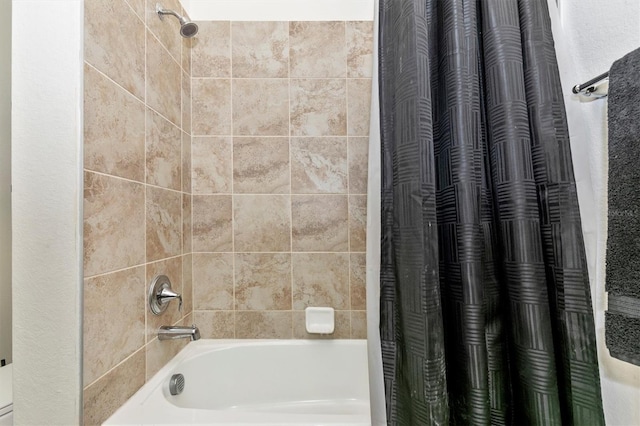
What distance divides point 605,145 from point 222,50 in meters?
1.53

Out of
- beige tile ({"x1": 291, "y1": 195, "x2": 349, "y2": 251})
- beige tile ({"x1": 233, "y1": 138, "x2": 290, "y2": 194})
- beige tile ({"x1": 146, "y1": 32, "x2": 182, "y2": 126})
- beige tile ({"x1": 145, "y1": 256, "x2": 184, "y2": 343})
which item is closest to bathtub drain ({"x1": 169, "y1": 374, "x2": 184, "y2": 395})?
beige tile ({"x1": 145, "y1": 256, "x2": 184, "y2": 343})

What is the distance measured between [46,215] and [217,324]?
940mm

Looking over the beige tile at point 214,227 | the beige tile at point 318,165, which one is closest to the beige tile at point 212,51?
the beige tile at point 318,165

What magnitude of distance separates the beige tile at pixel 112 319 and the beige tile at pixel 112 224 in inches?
1.6

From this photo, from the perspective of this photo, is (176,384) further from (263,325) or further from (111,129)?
(111,129)

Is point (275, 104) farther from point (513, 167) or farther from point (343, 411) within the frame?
point (343, 411)

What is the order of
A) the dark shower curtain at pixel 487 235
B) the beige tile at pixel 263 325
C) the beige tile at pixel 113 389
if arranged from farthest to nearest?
the beige tile at pixel 263 325 → the beige tile at pixel 113 389 → the dark shower curtain at pixel 487 235

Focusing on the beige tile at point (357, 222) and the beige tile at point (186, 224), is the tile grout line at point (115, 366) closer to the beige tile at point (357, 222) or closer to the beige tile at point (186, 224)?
the beige tile at point (186, 224)

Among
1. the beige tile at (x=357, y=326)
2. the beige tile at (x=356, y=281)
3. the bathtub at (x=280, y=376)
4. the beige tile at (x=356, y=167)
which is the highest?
the beige tile at (x=356, y=167)

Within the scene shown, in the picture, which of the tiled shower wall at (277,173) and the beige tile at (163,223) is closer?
the beige tile at (163,223)

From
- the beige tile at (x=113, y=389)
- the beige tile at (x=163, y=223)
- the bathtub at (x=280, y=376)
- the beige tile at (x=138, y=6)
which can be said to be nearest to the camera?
the beige tile at (x=113, y=389)

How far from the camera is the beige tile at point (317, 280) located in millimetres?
1515

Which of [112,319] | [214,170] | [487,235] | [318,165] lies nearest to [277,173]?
[318,165]

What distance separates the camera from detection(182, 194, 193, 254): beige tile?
1.46 meters
